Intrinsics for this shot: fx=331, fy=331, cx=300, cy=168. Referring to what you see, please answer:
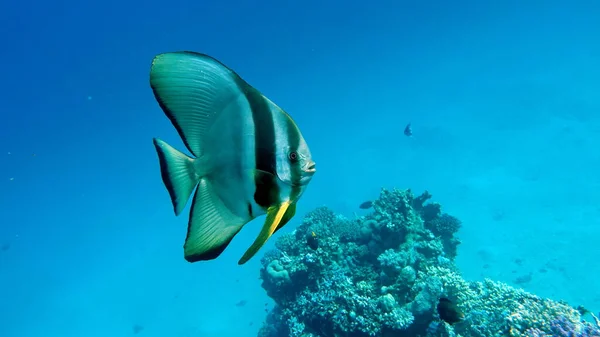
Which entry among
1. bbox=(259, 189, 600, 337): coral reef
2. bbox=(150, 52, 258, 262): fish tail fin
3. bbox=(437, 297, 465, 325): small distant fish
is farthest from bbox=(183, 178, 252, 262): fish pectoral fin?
bbox=(259, 189, 600, 337): coral reef

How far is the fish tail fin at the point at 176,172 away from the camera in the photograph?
1.15m

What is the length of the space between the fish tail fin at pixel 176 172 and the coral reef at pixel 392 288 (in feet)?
22.2

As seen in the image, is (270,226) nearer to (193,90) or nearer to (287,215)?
(287,215)

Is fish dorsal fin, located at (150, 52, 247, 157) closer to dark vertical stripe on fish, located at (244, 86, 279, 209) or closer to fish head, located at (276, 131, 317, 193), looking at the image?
dark vertical stripe on fish, located at (244, 86, 279, 209)

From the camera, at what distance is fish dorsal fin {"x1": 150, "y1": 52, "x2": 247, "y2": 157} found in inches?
45.4

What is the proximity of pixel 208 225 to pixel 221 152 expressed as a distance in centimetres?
27

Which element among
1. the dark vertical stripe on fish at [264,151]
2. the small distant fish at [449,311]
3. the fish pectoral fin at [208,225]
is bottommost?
the fish pectoral fin at [208,225]

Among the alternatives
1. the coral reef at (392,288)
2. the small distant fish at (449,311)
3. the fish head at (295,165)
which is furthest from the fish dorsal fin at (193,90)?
the coral reef at (392,288)

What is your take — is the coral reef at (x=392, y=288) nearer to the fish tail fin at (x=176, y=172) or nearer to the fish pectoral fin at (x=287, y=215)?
the fish pectoral fin at (x=287, y=215)

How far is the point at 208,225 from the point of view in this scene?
1193 mm

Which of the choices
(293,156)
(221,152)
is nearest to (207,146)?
(221,152)

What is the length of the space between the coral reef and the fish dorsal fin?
6805 millimetres

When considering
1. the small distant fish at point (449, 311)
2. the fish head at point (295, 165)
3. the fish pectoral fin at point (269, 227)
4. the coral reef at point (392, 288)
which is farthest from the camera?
the coral reef at point (392, 288)

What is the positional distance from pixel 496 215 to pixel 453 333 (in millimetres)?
21872
